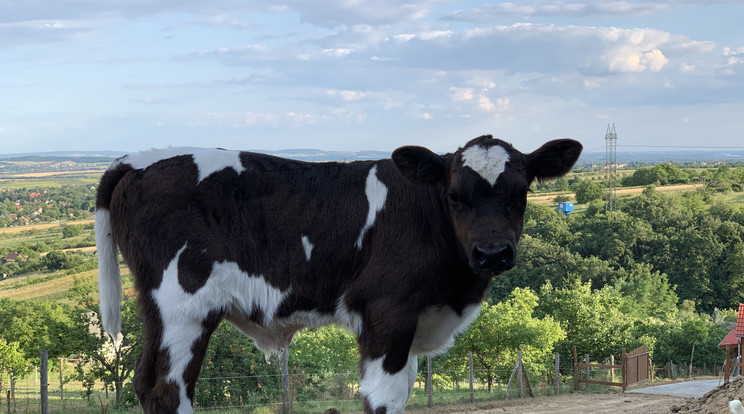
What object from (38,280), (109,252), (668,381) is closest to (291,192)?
(109,252)

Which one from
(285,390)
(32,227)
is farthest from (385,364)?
(32,227)

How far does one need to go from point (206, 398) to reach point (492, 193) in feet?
67.9

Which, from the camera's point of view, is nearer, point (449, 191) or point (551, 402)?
point (449, 191)

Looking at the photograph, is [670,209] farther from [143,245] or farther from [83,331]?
[143,245]

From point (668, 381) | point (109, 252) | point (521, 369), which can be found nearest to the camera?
point (109, 252)

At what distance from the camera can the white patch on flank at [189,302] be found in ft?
15.8

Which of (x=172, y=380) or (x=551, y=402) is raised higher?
(x=172, y=380)

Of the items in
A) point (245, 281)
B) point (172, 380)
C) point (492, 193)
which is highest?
point (492, 193)

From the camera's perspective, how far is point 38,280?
121 meters

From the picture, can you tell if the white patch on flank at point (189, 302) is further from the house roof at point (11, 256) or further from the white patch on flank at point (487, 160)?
the house roof at point (11, 256)

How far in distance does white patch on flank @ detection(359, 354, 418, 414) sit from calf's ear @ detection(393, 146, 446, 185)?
4.02 feet

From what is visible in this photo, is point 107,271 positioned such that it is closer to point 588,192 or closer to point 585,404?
point 585,404

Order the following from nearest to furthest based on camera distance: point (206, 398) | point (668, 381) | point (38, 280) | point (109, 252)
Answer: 1. point (109, 252)
2. point (206, 398)
3. point (668, 381)
4. point (38, 280)

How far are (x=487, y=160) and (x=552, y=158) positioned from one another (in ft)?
2.24
